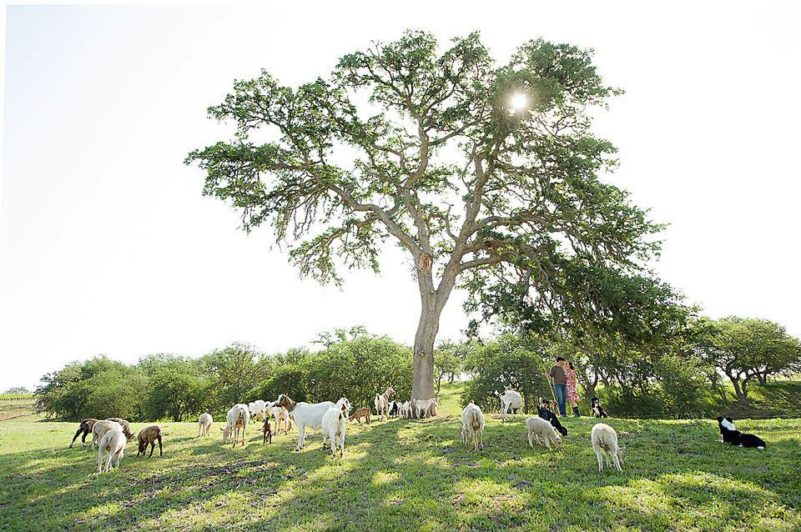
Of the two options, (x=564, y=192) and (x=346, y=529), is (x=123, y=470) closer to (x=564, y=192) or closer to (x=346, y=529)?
(x=346, y=529)

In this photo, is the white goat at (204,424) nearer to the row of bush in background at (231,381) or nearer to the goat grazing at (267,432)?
the goat grazing at (267,432)

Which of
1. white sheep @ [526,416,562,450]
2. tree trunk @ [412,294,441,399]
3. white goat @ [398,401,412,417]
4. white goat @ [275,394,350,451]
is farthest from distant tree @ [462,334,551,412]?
white goat @ [275,394,350,451]

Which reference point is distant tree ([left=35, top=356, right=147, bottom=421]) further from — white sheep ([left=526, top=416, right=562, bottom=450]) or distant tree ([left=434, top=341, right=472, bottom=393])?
white sheep ([left=526, top=416, right=562, bottom=450])

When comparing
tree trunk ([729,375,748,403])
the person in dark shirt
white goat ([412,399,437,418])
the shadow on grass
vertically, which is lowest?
tree trunk ([729,375,748,403])

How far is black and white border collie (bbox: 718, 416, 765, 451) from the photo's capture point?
927 centimetres

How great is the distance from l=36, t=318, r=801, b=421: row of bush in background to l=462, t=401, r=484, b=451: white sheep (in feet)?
66.5

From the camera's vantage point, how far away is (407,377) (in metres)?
36.3

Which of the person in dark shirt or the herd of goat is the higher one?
the person in dark shirt

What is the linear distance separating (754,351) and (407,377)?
37.6 m

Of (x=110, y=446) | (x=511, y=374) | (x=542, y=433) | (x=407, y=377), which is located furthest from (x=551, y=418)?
(x=511, y=374)

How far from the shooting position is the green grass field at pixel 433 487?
6.22 m

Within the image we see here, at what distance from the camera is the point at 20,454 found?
43.7 feet

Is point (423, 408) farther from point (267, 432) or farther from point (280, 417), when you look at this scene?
point (267, 432)

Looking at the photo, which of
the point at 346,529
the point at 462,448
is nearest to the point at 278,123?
the point at 462,448
